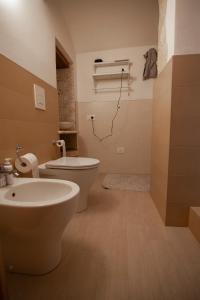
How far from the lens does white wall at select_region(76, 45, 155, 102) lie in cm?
235

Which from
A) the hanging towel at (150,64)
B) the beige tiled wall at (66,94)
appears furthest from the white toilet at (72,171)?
the hanging towel at (150,64)

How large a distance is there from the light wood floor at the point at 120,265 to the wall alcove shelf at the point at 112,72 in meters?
1.89

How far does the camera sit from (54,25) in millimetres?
1716

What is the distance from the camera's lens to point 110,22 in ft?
6.73

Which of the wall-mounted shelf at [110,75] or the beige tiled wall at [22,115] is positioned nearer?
the beige tiled wall at [22,115]

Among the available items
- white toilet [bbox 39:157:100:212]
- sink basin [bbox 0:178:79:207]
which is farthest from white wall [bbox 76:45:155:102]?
sink basin [bbox 0:178:79:207]

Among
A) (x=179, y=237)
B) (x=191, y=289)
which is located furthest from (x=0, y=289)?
(x=179, y=237)

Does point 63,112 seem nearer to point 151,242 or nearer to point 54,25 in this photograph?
point 54,25

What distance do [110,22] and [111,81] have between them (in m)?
0.72

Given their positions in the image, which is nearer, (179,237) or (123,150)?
(179,237)

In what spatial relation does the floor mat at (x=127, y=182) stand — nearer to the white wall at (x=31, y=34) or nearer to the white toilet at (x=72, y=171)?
the white toilet at (x=72, y=171)

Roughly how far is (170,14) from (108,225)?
5.41 ft

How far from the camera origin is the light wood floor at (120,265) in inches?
29.6

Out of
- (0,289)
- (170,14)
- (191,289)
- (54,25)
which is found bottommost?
(191,289)
